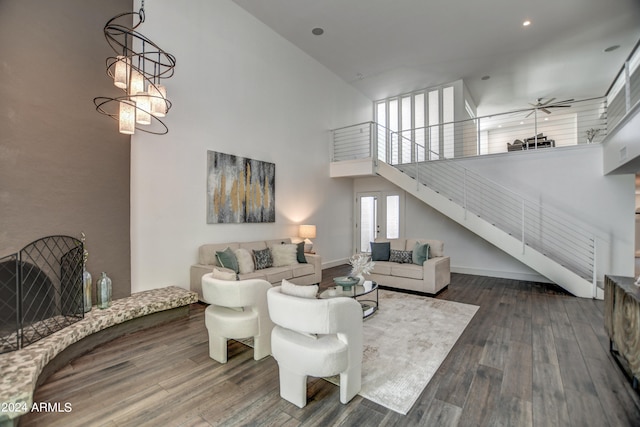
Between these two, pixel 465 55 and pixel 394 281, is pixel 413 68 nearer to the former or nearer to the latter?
pixel 465 55

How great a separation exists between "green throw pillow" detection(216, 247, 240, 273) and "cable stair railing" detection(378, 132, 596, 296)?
4.59 m

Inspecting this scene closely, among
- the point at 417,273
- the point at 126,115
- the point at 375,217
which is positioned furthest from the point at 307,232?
the point at 126,115

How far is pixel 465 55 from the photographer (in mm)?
6938

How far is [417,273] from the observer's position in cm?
529

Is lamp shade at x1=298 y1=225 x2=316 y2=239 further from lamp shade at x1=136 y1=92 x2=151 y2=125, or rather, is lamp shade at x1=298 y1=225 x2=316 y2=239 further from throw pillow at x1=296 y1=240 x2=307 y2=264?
lamp shade at x1=136 y1=92 x2=151 y2=125

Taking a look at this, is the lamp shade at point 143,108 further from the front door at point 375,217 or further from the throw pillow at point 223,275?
the front door at point 375,217

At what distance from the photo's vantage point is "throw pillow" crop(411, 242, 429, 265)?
5.48 meters

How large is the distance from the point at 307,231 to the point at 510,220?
4.69 metres

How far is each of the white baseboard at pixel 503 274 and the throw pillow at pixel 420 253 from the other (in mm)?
2411

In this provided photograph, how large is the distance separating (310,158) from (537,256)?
5257 millimetres

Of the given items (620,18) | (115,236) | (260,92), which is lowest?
(115,236)

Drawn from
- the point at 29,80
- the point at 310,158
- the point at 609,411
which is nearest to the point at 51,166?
the point at 29,80

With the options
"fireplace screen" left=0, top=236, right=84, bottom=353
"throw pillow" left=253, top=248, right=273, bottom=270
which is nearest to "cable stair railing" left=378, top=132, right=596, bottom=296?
"throw pillow" left=253, top=248, right=273, bottom=270

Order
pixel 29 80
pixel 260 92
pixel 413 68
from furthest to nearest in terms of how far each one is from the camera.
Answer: pixel 413 68, pixel 260 92, pixel 29 80
